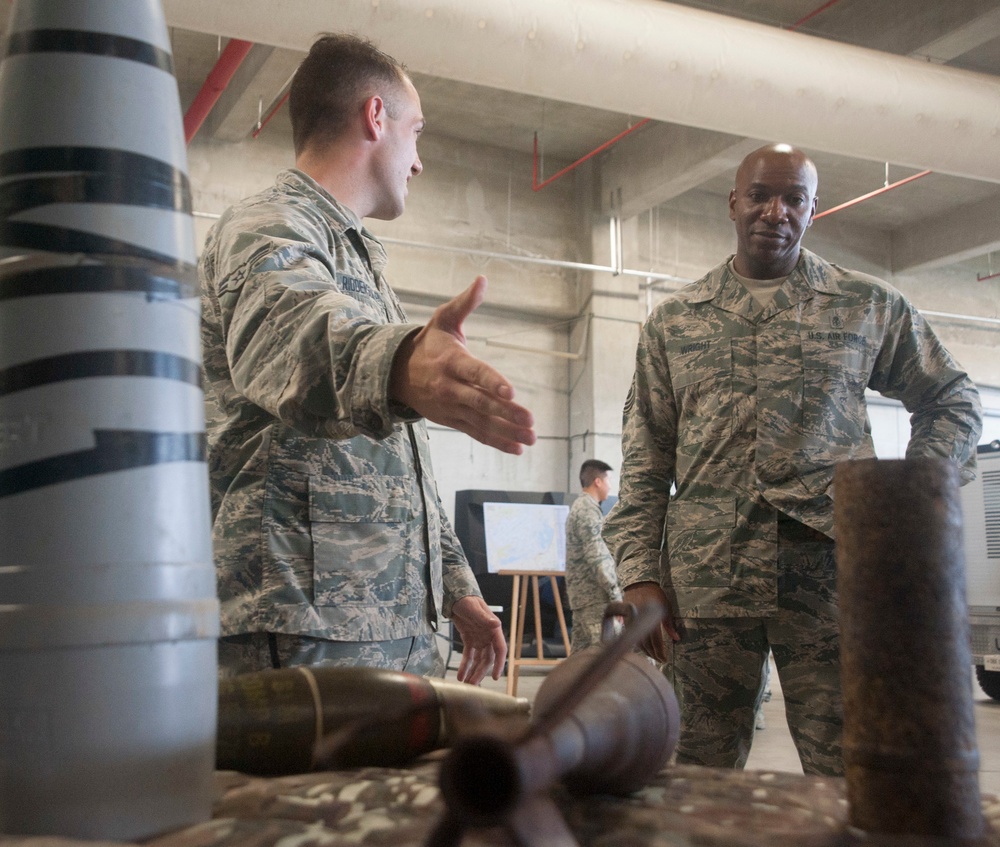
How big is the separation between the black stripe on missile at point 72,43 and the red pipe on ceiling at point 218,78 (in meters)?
5.65

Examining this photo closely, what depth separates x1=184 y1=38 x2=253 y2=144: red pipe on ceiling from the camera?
6.33 metres

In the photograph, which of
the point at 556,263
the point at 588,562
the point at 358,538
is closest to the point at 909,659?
the point at 358,538

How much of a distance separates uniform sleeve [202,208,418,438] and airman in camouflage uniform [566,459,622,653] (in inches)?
199

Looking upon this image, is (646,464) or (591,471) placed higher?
(591,471)

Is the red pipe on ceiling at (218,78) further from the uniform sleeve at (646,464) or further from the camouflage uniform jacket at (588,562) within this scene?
the uniform sleeve at (646,464)

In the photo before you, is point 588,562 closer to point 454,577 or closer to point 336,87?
point 454,577

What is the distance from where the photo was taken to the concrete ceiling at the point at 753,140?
6879mm

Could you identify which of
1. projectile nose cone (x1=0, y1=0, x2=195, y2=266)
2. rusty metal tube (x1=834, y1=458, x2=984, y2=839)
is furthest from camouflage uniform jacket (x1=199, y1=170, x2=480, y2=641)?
rusty metal tube (x1=834, y1=458, x2=984, y2=839)

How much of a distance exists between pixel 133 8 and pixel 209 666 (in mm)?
438

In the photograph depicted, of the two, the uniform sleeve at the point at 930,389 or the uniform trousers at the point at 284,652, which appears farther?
the uniform sleeve at the point at 930,389

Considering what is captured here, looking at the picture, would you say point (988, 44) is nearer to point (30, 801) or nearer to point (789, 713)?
point (789, 713)

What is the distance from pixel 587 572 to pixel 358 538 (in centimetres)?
497

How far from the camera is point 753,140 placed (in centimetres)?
767

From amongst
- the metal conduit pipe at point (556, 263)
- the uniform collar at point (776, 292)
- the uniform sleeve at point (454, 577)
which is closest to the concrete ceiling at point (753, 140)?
the metal conduit pipe at point (556, 263)
